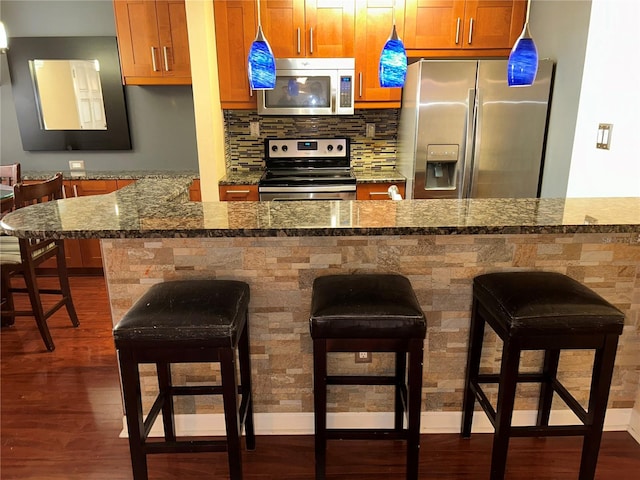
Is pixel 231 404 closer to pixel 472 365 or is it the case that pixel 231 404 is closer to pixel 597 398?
pixel 472 365

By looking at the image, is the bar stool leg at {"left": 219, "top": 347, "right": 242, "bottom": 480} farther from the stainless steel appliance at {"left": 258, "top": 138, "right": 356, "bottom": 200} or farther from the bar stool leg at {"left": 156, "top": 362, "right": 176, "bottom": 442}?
the stainless steel appliance at {"left": 258, "top": 138, "right": 356, "bottom": 200}

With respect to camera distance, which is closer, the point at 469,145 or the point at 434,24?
the point at 469,145

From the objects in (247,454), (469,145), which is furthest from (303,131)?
(247,454)

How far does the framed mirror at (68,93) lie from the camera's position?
3.79 m

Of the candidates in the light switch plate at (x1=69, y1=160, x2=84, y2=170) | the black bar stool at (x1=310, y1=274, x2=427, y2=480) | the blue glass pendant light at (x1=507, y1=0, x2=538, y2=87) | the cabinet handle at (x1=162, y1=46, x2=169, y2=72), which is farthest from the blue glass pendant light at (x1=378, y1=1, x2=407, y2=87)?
the light switch plate at (x1=69, y1=160, x2=84, y2=170)

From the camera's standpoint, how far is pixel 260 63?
185 cm

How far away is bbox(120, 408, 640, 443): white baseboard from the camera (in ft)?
6.29

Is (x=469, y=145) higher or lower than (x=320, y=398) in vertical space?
higher

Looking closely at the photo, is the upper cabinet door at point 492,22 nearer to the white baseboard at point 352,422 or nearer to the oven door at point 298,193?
the oven door at point 298,193

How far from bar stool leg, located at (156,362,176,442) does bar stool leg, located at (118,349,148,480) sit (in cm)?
27

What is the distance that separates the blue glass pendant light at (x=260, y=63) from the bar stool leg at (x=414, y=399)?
4.00 ft

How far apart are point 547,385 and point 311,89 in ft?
8.58

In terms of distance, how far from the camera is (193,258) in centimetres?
172

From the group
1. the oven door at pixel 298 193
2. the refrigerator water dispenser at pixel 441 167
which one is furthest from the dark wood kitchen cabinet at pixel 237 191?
the refrigerator water dispenser at pixel 441 167
